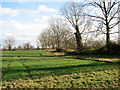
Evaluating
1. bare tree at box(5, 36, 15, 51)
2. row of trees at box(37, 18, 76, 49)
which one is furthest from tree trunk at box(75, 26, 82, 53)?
bare tree at box(5, 36, 15, 51)

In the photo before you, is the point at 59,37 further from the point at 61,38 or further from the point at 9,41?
the point at 9,41

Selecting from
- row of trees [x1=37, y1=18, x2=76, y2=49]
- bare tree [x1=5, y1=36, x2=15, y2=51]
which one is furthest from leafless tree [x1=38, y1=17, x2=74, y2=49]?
bare tree [x1=5, y1=36, x2=15, y2=51]

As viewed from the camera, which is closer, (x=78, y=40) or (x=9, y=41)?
(x=78, y=40)

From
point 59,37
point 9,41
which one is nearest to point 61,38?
point 59,37

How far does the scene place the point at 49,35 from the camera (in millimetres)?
21953

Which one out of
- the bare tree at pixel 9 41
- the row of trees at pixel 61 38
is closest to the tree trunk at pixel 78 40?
the row of trees at pixel 61 38

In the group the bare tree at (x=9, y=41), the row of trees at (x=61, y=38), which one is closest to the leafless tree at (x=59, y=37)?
the row of trees at (x=61, y=38)

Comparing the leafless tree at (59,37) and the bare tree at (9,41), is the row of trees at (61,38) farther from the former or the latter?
the bare tree at (9,41)

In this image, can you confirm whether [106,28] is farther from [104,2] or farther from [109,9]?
[104,2]

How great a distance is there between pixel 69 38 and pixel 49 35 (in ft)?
14.0

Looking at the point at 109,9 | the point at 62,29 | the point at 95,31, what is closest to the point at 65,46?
the point at 62,29

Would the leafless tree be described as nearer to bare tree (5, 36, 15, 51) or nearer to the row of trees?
the row of trees

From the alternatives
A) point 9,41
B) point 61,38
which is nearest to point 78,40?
point 61,38

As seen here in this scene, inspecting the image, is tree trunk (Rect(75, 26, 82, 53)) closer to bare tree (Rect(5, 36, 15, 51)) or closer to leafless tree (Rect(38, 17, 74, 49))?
leafless tree (Rect(38, 17, 74, 49))
